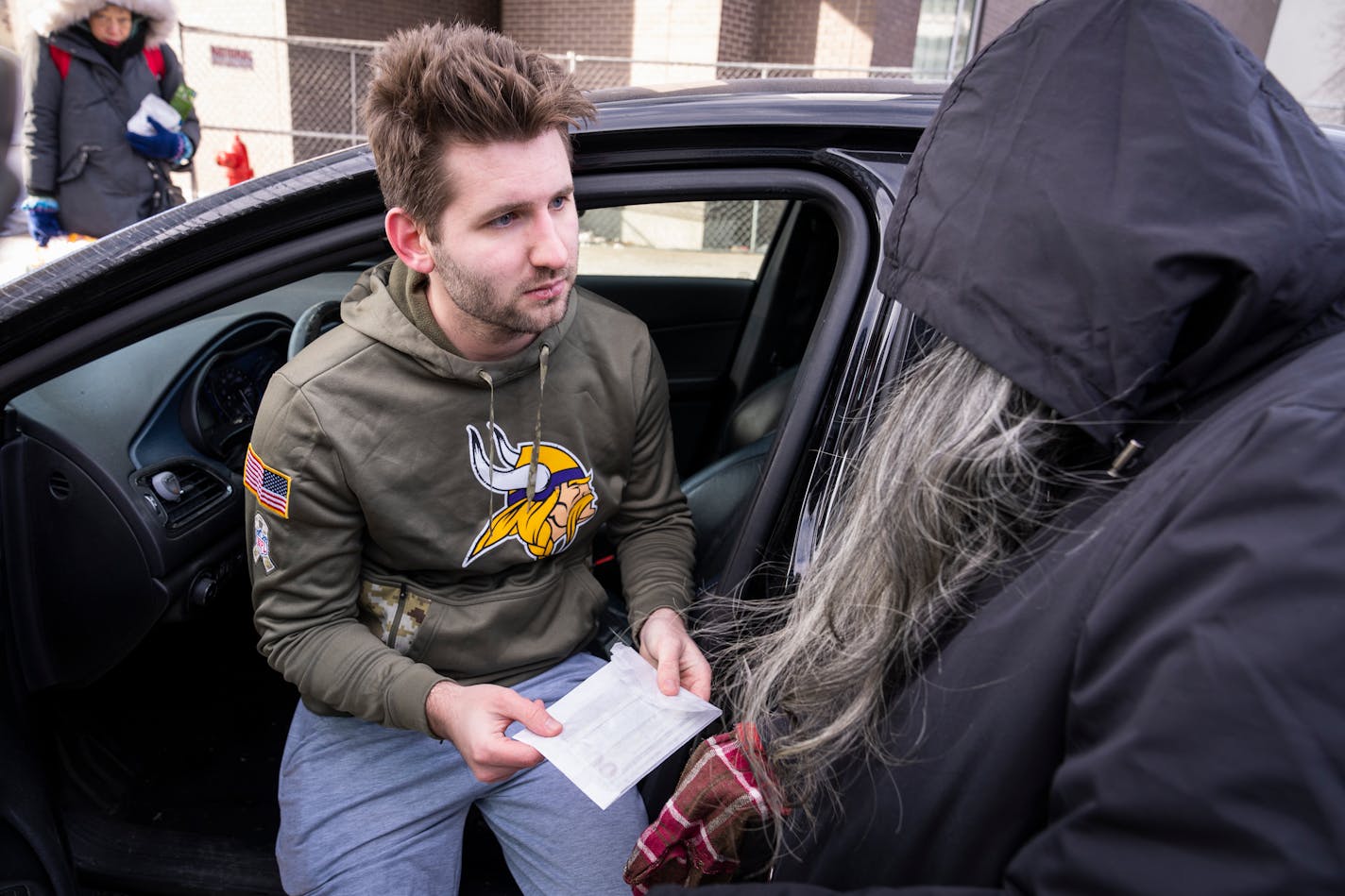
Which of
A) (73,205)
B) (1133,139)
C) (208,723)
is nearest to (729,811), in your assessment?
(1133,139)

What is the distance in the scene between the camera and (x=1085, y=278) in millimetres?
699

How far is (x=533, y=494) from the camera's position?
→ 4.90 feet

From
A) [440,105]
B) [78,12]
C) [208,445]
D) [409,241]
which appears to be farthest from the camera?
[78,12]

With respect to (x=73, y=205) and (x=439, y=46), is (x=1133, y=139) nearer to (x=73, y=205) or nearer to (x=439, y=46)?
(x=439, y=46)

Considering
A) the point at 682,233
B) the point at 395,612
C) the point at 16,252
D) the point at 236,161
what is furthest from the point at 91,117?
the point at 682,233

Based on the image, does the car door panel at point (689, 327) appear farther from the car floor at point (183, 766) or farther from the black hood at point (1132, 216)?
the black hood at point (1132, 216)

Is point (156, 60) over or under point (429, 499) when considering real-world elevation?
over

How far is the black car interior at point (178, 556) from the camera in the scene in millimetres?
1547

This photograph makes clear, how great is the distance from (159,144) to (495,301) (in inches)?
169

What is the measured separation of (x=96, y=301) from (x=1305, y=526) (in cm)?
151

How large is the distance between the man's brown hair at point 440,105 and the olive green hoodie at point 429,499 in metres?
0.19

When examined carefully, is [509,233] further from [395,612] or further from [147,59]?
[147,59]

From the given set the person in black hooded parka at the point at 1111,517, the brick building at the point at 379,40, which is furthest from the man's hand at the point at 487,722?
the brick building at the point at 379,40

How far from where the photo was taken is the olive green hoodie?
1.35 m
